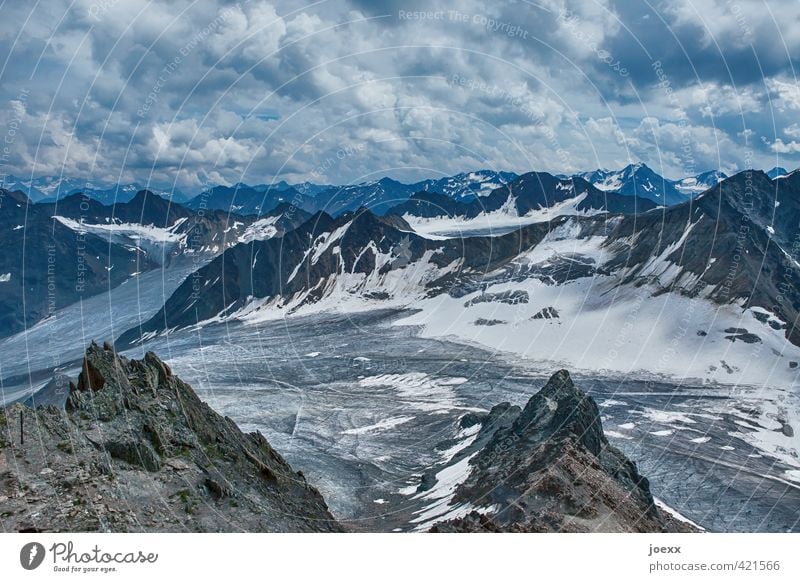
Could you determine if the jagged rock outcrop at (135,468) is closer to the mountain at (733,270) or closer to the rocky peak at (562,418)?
the rocky peak at (562,418)

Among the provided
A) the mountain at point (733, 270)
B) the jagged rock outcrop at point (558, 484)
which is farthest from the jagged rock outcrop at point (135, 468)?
the mountain at point (733, 270)

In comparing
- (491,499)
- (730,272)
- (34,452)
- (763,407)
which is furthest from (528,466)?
(730,272)

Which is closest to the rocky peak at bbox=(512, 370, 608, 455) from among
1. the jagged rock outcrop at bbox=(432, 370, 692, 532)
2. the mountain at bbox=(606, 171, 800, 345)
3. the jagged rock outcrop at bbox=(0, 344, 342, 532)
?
the jagged rock outcrop at bbox=(432, 370, 692, 532)

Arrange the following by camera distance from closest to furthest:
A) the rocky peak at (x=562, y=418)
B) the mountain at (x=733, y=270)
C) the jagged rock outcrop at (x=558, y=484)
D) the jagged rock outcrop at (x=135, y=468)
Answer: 1. the jagged rock outcrop at (x=135, y=468)
2. the jagged rock outcrop at (x=558, y=484)
3. the rocky peak at (x=562, y=418)
4. the mountain at (x=733, y=270)

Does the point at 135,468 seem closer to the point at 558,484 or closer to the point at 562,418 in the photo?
the point at 558,484

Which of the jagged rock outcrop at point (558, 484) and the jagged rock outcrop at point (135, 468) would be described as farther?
the jagged rock outcrop at point (558, 484)

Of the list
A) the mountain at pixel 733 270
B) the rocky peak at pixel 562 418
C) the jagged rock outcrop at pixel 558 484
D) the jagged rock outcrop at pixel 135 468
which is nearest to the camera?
the jagged rock outcrop at pixel 135 468

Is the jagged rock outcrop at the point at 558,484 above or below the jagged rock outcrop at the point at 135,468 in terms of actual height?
below
